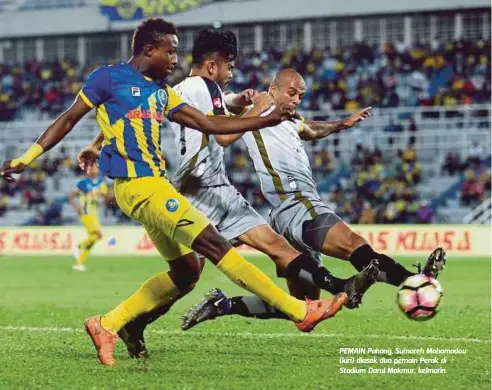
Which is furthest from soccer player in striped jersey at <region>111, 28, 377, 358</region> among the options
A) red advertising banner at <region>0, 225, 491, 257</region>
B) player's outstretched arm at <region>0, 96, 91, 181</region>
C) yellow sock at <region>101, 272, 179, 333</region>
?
red advertising banner at <region>0, 225, 491, 257</region>

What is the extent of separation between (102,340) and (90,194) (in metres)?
13.1

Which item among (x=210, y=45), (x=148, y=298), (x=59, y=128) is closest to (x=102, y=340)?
(x=148, y=298)

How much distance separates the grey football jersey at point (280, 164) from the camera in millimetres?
8789

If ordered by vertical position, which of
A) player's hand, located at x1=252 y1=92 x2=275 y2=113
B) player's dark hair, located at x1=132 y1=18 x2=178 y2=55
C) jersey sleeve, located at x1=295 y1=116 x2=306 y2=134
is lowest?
jersey sleeve, located at x1=295 y1=116 x2=306 y2=134

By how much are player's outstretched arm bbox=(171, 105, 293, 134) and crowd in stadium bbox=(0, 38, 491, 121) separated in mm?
23568

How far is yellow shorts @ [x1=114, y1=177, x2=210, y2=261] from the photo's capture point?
A: 23.0 feet

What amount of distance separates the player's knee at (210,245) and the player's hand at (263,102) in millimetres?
899

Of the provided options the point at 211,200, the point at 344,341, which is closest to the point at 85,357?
the point at 211,200

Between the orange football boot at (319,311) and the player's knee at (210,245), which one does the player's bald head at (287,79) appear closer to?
the player's knee at (210,245)

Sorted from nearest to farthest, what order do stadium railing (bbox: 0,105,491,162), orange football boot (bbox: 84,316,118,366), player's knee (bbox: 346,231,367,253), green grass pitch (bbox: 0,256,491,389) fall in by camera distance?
green grass pitch (bbox: 0,256,491,389) → orange football boot (bbox: 84,316,118,366) → player's knee (bbox: 346,231,367,253) → stadium railing (bbox: 0,105,491,162)

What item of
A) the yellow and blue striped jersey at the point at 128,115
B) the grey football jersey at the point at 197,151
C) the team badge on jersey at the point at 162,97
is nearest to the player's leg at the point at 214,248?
the yellow and blue striped jersey at the point at 128,115

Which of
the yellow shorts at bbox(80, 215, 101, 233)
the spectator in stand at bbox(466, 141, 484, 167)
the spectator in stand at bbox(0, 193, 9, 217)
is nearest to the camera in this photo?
the yellow shorts at bbox(80, 215, 101, 233)

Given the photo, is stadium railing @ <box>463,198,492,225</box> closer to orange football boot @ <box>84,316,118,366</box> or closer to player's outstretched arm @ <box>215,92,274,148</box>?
player's outstretched arm @ <box>215,92,274,148</box>

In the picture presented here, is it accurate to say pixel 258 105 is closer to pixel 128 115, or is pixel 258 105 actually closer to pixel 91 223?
pixel 128 115
